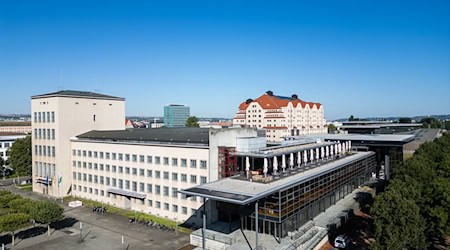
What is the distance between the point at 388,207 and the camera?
26.6 meters

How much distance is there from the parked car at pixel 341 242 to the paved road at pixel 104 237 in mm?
15778

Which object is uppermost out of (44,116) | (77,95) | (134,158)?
(77,95)

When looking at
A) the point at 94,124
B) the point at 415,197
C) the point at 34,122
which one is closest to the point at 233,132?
the point at 415,197

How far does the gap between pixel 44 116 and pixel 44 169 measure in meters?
9.82

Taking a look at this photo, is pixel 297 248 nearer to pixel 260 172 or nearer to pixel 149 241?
pixel 260 172

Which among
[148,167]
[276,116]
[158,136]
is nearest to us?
[148,167]

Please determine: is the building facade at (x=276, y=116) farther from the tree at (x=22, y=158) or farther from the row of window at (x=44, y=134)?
the row of window at (x=44, y=134)

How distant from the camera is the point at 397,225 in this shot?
85.6 feet

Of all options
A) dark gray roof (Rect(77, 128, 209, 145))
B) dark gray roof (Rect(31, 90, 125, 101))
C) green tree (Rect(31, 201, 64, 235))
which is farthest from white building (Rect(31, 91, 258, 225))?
green tree (Rect(31, 201, 64, 235))

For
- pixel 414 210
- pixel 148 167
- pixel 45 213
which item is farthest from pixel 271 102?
pixel 414 210

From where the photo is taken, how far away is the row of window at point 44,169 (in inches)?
2367

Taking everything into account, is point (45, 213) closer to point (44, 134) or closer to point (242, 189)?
point (242, 189)

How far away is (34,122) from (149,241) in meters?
41.3

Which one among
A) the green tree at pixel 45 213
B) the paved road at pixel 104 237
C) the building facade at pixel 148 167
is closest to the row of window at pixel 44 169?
the building facade at pixel 148 167
